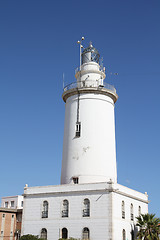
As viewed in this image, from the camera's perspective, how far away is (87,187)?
31.4 metres

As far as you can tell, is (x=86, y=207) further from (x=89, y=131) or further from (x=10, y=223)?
(x=10, y=223)

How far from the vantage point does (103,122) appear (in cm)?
3641

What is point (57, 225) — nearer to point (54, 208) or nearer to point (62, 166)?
point (54, 208)

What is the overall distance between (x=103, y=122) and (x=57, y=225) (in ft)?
39.4

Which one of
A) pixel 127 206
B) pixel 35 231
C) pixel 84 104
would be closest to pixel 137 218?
pixel 127 206

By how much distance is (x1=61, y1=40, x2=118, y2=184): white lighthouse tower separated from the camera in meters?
34.5

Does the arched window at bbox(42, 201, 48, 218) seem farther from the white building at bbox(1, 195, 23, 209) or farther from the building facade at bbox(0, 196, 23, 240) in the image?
the white building at bbox(1, 195, 23, 209)

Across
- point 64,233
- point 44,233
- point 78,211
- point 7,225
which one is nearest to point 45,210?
point 44,233

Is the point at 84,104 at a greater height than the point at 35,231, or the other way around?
the point at 84,104

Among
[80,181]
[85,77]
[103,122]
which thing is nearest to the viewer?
[80,181]

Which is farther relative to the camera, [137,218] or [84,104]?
[84,104]

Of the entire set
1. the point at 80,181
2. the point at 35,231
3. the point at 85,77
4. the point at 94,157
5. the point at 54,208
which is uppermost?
the point at 85,77

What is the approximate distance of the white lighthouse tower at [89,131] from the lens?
34.5 m

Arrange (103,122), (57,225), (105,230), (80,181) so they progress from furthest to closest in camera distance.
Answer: (103,122)
(80,181)
(57,225)
(105,230)
